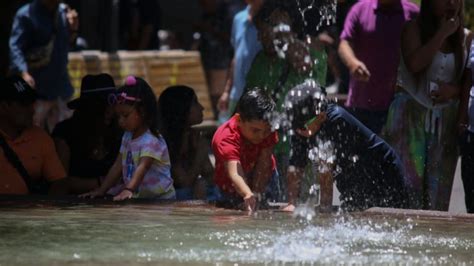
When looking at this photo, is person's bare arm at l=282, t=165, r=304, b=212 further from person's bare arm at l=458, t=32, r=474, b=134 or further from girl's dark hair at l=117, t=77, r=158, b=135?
person's bare arm at l=458, t=32, r=474, b=134

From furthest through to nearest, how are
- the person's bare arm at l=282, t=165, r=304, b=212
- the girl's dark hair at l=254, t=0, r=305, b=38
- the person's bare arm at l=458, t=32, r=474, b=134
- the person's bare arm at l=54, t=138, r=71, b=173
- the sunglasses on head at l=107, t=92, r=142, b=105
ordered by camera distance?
the girl's dark hair at l=254, t=0, r=305, b=38
the person's bare arm at l=458, t=32, r=474, b=134
the person's bare arm at l=54, t=138, r=71, b=173
the sunglasses on head at l=107, t=92, r=142, b=105
the person's bare arm at l=282, t=165, r=304, b=212

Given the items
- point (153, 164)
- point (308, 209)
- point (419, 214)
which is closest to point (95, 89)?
point (153, 164)

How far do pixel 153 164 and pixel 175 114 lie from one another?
1.17m

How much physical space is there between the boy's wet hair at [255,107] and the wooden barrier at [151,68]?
23.3 feet

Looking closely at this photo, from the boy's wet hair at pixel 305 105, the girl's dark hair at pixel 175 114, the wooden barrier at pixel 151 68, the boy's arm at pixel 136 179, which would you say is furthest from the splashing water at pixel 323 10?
the wooden barrier at pixel 151 68

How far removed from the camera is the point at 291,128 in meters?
9.68

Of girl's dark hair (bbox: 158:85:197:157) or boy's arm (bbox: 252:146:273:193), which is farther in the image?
girl's dark hair (bbox: 158:85:197:157)

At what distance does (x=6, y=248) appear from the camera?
696 centimetres

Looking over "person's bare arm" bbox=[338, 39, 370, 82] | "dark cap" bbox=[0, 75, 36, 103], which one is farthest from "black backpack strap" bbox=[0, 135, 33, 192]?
"person's bare arm" bbox=[338, 39, 370, 82]

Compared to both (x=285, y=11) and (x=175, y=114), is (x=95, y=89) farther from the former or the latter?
(x=285, y=11)

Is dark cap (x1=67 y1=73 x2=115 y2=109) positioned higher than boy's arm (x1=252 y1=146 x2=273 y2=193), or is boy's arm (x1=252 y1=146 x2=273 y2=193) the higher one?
dark cap (x1=67 y1=73 x2=115 y2=109)

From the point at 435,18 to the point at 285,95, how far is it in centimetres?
129

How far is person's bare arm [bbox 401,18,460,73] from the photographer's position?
9.84 meters

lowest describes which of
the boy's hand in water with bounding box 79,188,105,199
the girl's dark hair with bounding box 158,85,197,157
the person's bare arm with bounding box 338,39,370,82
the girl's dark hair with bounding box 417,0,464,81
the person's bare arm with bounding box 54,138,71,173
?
the boy's hand in water with bounding box 79,188,105,199
